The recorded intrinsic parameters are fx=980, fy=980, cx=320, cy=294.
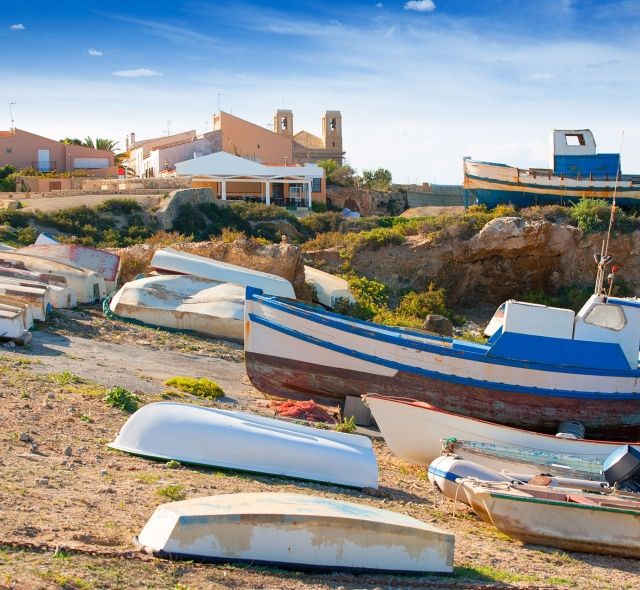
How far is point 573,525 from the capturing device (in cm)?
1038

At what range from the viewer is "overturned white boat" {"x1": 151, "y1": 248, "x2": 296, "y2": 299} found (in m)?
23.5

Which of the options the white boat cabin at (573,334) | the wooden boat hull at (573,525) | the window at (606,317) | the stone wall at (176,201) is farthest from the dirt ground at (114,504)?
the stone wall at (176,201)

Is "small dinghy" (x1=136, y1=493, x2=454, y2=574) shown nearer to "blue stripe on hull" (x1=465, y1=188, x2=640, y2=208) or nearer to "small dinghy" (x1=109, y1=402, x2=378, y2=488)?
"small dinghy" (x1=109, y1=402, x2=378, y2=488)

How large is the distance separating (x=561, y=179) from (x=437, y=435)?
24341 millimetres

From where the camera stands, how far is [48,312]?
19.5 metres

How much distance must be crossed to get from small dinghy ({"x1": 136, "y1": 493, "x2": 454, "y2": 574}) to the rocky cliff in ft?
77.8

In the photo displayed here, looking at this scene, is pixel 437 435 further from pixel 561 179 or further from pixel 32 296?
pixel 561 179

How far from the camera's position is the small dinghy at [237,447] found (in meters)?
10.7

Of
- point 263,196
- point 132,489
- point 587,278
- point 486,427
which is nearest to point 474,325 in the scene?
point 587,278

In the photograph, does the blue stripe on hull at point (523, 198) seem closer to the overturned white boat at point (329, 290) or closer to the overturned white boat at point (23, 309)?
the overturned white boat at point (329, 290)

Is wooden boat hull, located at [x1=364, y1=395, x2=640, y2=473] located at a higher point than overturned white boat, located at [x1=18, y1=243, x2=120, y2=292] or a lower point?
lower

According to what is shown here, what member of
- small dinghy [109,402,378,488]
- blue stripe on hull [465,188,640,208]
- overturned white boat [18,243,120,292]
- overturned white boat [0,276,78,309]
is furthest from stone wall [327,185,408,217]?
small dinghy [109,402,378,488]

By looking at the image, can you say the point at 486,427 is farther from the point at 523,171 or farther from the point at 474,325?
the point at 523,171

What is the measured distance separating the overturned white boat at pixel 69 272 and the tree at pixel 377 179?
1544 inches
